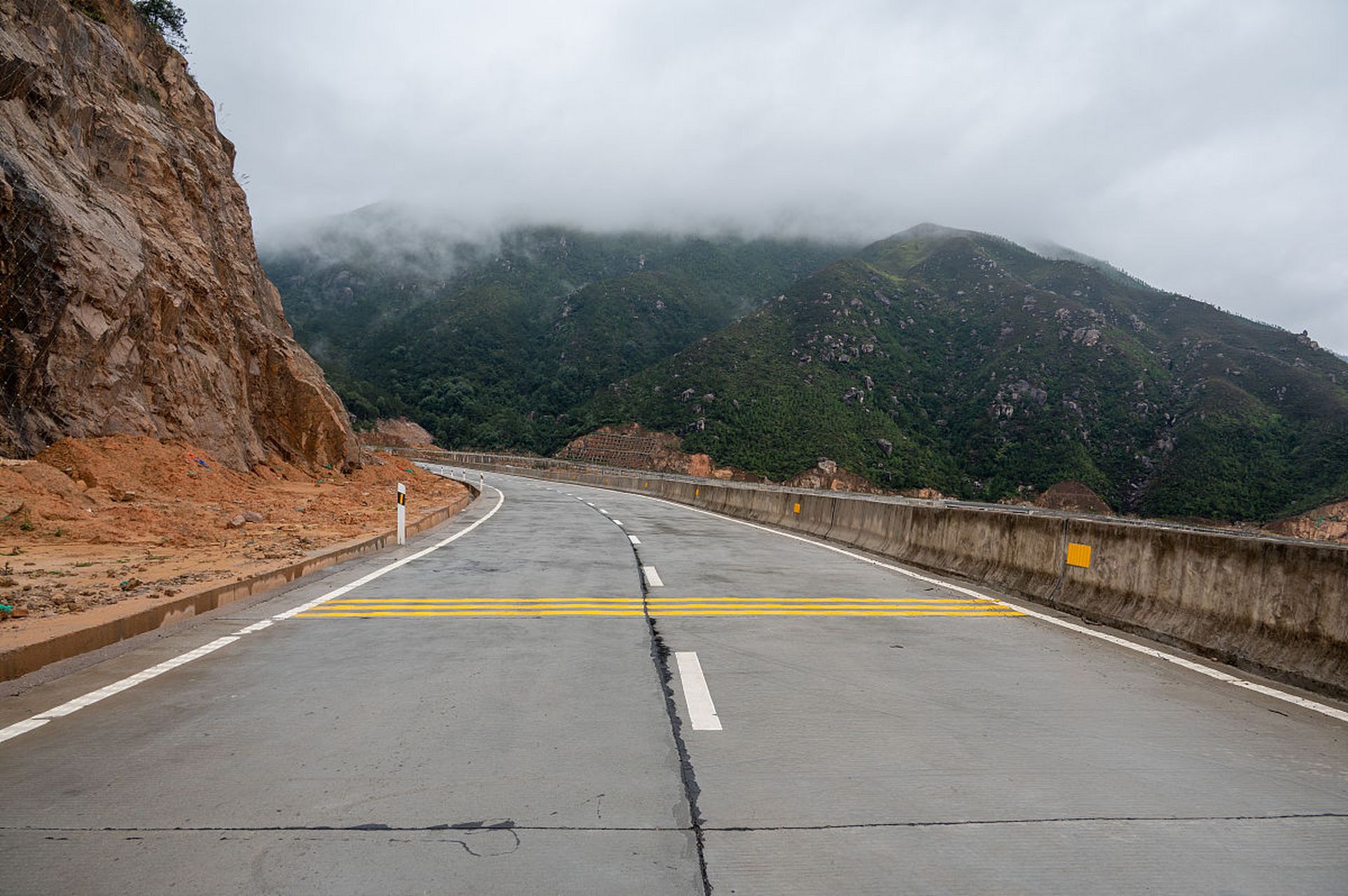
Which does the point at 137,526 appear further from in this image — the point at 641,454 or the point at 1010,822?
the point at 641,454

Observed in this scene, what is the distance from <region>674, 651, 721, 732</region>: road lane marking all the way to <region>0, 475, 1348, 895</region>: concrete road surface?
0.02m

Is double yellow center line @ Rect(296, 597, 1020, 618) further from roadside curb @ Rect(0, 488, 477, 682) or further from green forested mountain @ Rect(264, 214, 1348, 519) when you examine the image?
green forested mountain @ Rect(264, 214, 1348, 519)

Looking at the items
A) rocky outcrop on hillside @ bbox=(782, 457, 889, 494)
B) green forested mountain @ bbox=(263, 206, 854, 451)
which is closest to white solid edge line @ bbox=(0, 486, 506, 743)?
rocky outcrop on hillside @ bbox=(782, 457, 889, 494)

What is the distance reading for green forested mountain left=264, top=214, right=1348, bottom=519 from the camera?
2788 inches

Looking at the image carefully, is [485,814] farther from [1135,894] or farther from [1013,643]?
[1013,643]

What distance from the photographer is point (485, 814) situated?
346 centimetres

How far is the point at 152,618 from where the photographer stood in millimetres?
7113

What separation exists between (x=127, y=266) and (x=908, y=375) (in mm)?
81767

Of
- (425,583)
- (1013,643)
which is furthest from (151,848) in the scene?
(425,583)

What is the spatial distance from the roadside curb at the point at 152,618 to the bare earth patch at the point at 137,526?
0.41 feet

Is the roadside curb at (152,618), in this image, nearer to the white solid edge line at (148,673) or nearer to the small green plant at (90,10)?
the white solid edge line at (148,673)

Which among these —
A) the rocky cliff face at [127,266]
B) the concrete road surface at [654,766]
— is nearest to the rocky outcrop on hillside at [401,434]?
the rocky cliff face at [127,266]

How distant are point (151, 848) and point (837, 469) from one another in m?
72.9

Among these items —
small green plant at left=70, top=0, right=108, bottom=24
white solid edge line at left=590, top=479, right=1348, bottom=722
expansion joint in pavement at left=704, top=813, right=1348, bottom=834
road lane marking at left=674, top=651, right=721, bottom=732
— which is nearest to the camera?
expansion joint in pavement at left=704, top=813, right=1348, bottom=834
